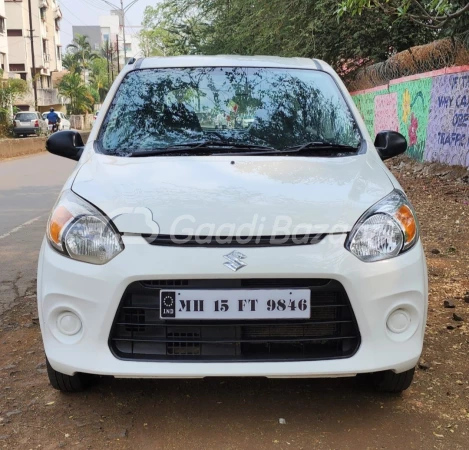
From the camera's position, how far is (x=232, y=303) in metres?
2.45

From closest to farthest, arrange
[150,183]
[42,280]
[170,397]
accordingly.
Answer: [42,280], [150,183], [170,397]

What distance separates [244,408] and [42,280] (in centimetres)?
111

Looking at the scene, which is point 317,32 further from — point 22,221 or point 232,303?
point 232,303

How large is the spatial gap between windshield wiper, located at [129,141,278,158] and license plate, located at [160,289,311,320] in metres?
1.00

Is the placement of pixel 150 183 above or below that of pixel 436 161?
above

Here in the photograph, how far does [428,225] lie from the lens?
24.2ft

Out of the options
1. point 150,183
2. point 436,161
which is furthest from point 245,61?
point 436,161

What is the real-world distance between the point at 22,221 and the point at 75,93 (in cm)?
5065

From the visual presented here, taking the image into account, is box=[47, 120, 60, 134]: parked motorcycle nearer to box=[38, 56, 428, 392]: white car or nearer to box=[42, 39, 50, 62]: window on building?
box=[38, 56, 428, 392]: white car

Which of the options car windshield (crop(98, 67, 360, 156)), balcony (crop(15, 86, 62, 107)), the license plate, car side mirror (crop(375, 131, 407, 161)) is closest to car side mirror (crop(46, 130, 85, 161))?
car windshield (crop(98, 67, 360, 156))

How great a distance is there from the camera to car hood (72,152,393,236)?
2.51m

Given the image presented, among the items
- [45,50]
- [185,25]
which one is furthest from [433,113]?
[45,50]

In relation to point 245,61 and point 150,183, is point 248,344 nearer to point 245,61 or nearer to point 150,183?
point 150,183

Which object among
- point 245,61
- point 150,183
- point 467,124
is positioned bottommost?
point 467,124
